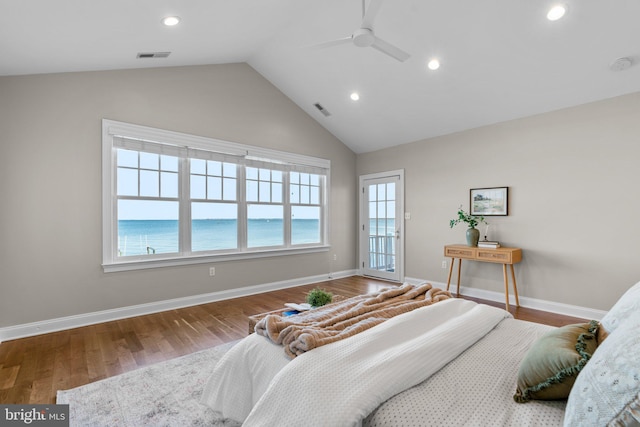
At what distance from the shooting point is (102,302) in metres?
3.60

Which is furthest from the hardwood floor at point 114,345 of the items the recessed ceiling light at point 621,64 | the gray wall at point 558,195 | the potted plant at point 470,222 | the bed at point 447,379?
the recessed ceiling light at point 621,64

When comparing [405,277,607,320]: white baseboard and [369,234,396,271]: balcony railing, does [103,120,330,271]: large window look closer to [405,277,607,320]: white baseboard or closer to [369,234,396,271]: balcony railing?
[369,234,396,271]: balcony railing

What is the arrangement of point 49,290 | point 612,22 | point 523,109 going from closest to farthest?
point 612,22 → point 49,290 → point 523,109

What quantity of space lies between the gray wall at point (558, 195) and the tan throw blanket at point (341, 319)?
Answer: 266cm

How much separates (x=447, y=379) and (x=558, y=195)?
12.4 feet

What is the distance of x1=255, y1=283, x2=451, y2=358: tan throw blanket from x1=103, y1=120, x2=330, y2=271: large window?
Result: 9.34 ft

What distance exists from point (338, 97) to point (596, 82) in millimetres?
3183

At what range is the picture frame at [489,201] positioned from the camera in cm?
440

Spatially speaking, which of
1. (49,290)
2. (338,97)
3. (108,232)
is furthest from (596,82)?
(49,290)

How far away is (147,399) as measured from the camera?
6.81ft

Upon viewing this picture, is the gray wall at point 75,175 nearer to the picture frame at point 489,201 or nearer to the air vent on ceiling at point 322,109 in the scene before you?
the air vent on ceiling at point 322,109

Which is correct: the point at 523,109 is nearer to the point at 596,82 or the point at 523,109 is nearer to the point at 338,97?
the point at 596,82

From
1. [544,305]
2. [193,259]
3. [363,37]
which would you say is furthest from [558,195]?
[193,259]

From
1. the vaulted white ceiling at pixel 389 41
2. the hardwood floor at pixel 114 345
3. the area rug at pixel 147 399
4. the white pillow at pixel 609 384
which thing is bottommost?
the hardwood floor at pixel 114 345
